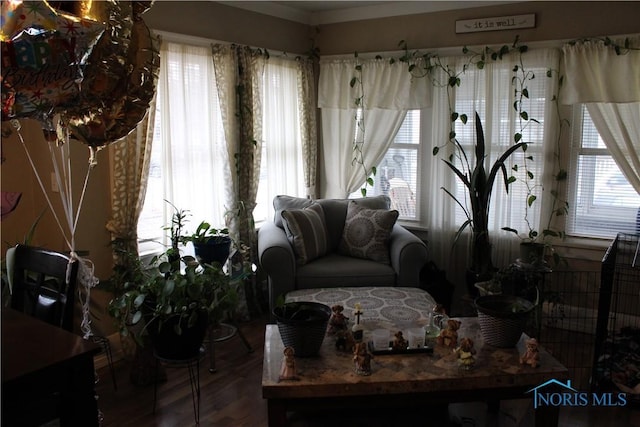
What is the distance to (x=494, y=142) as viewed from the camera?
3.96 m

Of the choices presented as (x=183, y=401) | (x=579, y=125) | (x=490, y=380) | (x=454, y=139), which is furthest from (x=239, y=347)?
(x=579, y=125)

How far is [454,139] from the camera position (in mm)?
4113

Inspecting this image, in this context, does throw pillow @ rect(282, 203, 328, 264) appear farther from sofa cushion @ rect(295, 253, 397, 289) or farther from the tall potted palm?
the tall potted palm

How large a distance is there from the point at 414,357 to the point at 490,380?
30cm

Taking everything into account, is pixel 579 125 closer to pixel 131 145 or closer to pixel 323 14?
pixel 323 14

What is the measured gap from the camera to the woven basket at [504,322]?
7.23 feet

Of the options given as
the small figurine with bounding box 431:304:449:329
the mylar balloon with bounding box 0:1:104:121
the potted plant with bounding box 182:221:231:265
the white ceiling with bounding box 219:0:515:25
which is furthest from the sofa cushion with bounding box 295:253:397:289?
the mylar balloon with bounding box 0:1:104:121

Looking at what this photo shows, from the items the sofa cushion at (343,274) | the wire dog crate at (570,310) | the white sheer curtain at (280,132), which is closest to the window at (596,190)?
the wire dog crate at (570,310)

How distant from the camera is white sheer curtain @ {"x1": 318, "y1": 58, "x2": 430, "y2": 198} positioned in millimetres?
4266

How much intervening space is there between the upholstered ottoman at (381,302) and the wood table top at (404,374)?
422 millimetres

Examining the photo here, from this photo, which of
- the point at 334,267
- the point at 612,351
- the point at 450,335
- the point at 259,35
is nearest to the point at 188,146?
the point at 259,35

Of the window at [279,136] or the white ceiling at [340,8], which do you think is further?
the window at [279,136]

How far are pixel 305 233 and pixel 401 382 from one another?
1761mm

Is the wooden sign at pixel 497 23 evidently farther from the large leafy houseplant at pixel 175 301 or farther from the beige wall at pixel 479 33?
the large leafy houseplant at pixel 175 301
